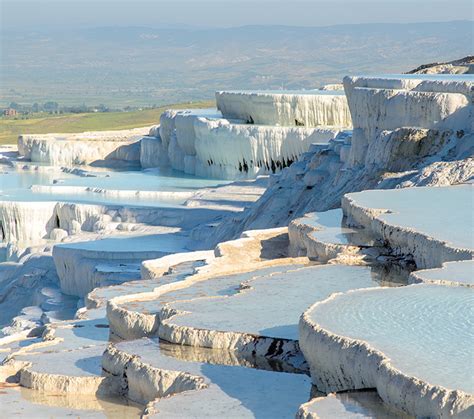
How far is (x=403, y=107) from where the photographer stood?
52.4 ft

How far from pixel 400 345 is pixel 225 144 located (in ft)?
73.6

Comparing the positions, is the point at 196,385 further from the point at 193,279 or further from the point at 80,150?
the point at 80,150

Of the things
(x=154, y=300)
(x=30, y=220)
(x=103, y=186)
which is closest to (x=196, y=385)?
(x=154, y=300)

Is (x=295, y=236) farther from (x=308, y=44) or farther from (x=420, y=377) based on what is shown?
(x=308, y=44)

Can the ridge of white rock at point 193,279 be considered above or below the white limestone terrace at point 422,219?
below

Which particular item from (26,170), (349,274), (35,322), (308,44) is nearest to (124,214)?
(35,322)

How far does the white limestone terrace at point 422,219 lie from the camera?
9561mm

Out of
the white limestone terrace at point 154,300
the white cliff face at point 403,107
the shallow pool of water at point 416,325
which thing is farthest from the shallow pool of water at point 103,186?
the shallow pool of water at point 416,325

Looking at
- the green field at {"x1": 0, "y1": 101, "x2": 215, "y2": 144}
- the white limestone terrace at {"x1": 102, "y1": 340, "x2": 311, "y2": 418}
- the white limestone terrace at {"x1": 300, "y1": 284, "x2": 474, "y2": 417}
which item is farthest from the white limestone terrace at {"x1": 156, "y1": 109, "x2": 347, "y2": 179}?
the green field at {"x1": 0, "y1": 101, "x2": 215, "y2": 144}

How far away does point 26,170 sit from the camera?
1344 inches

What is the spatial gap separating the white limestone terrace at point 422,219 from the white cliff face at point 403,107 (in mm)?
3026

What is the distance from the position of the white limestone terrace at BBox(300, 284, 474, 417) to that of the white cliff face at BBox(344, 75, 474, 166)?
7333mm

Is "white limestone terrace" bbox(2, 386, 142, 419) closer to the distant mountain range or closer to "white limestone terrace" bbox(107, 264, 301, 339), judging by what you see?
"white limestone terrace" bbox(107, 264, 301, 339)

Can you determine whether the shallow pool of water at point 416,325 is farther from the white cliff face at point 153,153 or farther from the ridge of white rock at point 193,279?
the white cliff face at point 153,153
